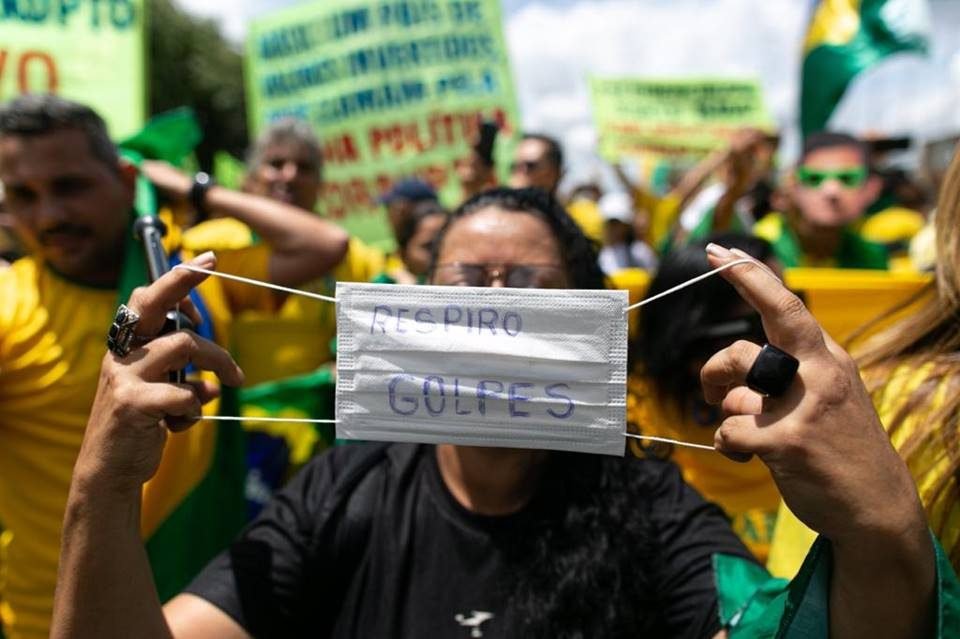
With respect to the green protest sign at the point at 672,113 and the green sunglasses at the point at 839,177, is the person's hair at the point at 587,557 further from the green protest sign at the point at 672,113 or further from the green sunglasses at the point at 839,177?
the green protest sign at the point at 672,113

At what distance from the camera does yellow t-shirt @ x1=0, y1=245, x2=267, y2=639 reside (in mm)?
2041

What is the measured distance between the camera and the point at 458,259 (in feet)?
5.25

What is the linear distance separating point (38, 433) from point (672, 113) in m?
6.30

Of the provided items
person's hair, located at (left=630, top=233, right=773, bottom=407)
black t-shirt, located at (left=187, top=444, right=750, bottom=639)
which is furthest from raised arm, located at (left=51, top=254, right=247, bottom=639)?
person's hair, located at (left=630, top=233, right=773, bottom=407)

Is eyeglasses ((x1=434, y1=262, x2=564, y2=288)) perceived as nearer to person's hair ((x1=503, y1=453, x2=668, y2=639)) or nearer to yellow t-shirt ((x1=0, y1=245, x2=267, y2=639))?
person's hair ((x1=503, y1=453, x2=668, y2=639))

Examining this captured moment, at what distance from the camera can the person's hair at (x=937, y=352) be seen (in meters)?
1.26

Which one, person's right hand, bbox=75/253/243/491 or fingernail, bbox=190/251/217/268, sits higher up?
fingernail, bbox=190/251/217/268

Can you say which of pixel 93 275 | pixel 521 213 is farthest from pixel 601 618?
pixel 93 275

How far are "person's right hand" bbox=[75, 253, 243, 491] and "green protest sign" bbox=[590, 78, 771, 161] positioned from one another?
6082mm

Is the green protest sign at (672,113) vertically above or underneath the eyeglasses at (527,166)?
above

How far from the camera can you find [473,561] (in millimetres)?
1475

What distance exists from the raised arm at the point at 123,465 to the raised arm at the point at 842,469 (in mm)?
754

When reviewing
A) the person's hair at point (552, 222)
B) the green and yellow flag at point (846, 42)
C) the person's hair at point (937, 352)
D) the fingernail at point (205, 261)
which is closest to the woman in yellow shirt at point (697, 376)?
the person's hair at point (552, 222)

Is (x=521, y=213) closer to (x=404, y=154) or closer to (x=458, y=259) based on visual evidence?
(x=458, y=259)
